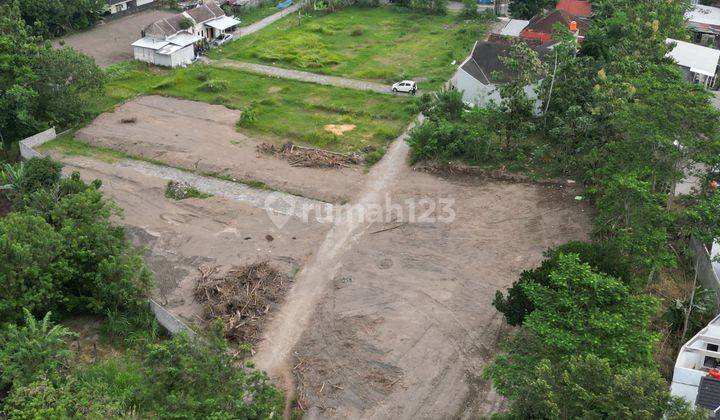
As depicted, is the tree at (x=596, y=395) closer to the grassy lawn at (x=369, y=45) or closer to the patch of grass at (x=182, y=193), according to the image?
the patch of grass at (x=182, y=193)

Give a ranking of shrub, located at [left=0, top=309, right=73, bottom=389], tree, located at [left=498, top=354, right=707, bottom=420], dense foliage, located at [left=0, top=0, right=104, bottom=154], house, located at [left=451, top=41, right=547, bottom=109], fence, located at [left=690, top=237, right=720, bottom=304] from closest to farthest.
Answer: tree, located at [left=498, top=354, right=707, bottom=420] < shrub, located at [left=0, top=309, right=73, bottom=389] < fence, located at [left=690, top=237, right=720, bottom=304] < dense foliage, located at [left=0, top=0, right=104, bottom=154] < house, located at [left=451, top=41, right=547, bottom=109]

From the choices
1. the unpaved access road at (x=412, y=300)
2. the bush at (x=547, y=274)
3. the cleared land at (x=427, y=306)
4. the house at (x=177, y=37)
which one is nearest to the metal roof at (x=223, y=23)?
the house at (x=177, y=37)

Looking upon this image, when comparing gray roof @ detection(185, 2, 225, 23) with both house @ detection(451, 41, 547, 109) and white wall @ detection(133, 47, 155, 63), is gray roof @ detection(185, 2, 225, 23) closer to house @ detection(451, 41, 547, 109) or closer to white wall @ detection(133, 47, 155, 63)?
white wall @ detection(133, 47, 155, 63)

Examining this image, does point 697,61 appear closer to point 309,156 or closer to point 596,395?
point 309,156

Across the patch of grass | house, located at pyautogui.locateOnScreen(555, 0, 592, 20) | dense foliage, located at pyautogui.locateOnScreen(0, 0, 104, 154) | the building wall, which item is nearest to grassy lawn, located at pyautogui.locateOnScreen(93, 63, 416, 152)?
the building wall

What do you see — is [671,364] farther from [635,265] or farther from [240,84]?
[240,84]

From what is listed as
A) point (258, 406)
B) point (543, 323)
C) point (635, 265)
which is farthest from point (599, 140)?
point (258, 406)

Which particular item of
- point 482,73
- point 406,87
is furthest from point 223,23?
point 482,73
